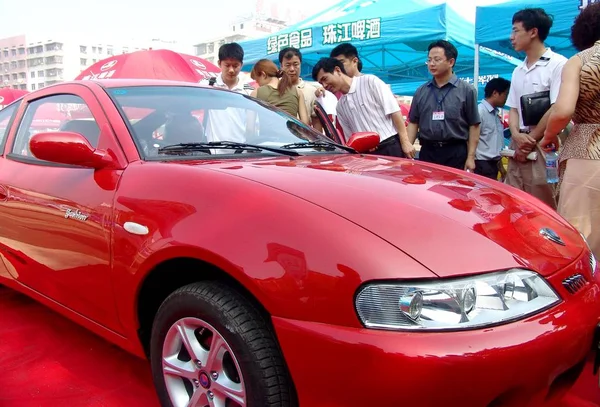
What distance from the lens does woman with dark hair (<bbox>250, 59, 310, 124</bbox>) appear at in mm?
4242

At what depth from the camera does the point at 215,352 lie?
1506 mm

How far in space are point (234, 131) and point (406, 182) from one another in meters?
0.93

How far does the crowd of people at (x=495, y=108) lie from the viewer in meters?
2.49

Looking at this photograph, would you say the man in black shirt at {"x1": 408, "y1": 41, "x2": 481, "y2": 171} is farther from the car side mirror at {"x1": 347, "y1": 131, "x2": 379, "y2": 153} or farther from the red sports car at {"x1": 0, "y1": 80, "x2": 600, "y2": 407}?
the red sports car at {"x1": 0, "y1": 80, "x2": 600, "y2": 407}

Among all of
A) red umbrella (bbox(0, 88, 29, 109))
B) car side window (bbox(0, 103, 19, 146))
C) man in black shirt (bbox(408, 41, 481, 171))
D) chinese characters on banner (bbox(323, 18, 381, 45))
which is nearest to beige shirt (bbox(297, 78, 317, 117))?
man in black shirt (bbox(408, 41, 481, 171))

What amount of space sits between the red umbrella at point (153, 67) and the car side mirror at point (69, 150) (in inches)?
242

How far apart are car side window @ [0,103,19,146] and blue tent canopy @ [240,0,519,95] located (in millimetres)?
A: 6404

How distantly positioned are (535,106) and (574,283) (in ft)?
6.63

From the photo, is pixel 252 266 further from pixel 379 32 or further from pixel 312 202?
pixel 379 32

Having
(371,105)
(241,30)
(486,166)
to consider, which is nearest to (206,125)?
(371,105)

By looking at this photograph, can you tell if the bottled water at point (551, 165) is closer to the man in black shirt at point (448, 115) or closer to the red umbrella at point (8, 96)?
the man in black shirt at point (448, 115)

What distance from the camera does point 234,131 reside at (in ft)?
7.58

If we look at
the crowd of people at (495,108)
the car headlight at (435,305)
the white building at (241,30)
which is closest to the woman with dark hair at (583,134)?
the crowd of people at (495,108)

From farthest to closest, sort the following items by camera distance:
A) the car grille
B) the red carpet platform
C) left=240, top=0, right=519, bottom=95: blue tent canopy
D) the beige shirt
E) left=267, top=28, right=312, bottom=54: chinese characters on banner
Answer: left=267, top=28, right=312, bottom=54: chinese characters on banner → left=240, top=0, right=519, bottom=95: blue tent canopy → the beige shirt → the red carpet platform → the car grille
